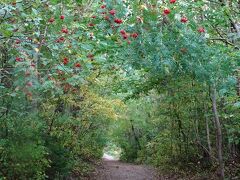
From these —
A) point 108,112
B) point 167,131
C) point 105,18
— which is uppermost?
point 105,18

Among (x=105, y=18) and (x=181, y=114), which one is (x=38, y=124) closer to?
(x=105, y=18)

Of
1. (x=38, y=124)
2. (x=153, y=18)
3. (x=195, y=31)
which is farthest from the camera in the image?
(x=38, y=124)

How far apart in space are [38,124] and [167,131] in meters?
9.26

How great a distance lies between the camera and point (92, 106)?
43.2 feet

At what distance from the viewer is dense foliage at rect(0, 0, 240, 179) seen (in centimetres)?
513

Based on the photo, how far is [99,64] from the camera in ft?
29.4

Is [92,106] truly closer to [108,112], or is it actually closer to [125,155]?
[108,112]

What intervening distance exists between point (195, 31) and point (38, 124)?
182 inches

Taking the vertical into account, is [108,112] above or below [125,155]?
above

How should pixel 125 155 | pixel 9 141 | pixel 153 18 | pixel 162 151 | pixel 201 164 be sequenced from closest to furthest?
1. pixel 153 18
2. pixel 9 141
3. pixel 201 164
4. pixel 162 151
5. pixel 125 155

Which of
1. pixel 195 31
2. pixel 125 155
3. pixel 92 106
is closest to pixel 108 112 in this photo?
pixel 92 106

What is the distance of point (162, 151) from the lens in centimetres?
1798

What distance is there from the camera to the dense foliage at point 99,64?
5.13 m

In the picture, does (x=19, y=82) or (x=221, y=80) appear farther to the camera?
(x=221, y=80)
